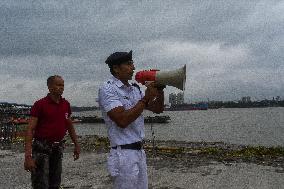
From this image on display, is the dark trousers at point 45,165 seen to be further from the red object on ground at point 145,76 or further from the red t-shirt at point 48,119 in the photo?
the red object on ground at point 145,76

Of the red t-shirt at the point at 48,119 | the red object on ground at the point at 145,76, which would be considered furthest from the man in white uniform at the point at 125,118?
the red t-shirt at the point at 48,119

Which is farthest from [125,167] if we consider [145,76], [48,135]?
[48,135]

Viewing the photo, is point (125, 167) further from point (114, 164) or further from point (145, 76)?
point (145, 76)

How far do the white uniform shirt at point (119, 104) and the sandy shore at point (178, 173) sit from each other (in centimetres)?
394

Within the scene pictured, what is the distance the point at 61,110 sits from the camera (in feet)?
16.8

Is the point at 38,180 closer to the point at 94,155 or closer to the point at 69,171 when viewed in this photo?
the point at 69,171

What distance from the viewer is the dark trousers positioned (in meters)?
4.90

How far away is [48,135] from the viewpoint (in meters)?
4.96

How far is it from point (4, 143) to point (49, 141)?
1110 centimetres

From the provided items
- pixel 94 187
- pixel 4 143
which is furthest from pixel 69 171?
pixel 4 143

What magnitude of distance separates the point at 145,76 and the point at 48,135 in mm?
1970

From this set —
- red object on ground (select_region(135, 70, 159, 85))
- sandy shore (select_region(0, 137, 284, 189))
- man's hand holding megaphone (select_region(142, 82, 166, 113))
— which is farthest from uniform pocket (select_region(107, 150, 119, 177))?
sandy shore (select_region(0, 137, 284, 189))

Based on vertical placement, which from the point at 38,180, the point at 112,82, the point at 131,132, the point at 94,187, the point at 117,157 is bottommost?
the point at 94,187

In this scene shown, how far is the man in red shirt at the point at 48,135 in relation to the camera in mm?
4898
